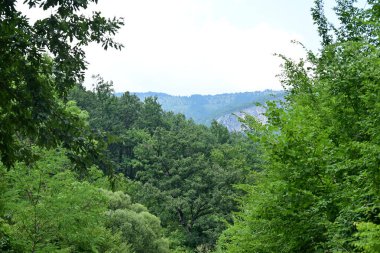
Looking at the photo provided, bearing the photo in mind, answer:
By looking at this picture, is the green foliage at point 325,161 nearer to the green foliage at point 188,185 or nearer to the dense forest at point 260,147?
the dense forest at point 260,147

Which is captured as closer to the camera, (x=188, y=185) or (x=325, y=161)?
(x=325, y=161)

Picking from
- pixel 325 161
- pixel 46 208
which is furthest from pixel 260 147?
pixel 46 208

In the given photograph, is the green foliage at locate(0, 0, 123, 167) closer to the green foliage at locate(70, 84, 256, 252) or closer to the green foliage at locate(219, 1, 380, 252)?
the green foliage at locate(219, 1, 380, 252)

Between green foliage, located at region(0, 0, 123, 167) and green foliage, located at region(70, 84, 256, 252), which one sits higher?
green foliage, located at region(0, 0, 123, 167)

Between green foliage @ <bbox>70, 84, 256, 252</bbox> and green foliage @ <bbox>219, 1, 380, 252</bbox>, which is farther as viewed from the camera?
green foliage @ <bbox>70, 84, 256, 252</bbox>

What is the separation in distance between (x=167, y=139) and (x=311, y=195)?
41377 millimetres

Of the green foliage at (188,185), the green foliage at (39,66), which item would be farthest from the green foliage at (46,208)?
the green foliage at (188,185)

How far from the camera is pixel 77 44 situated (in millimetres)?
7227

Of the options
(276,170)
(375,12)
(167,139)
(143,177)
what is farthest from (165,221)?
(375,12)

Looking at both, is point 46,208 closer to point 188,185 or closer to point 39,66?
point 39,66

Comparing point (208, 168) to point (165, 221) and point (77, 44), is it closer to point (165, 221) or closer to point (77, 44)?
point (165, 221)

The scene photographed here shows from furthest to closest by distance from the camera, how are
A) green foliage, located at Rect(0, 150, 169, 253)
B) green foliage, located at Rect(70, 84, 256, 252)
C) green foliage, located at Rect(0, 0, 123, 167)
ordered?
green foliage, located at Rect(70, 84, 256, 252) < green foliage, located at Rect(0, 150, 169, 253) < green foliage, located at Rect(0, 0, 123, 167)

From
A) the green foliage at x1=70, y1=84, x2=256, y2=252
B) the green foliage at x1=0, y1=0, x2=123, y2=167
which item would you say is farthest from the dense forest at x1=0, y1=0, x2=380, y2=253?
the green foliage at x1=70, y1=84, x2=256, y2=252

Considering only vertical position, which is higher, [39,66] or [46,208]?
[39,66]
